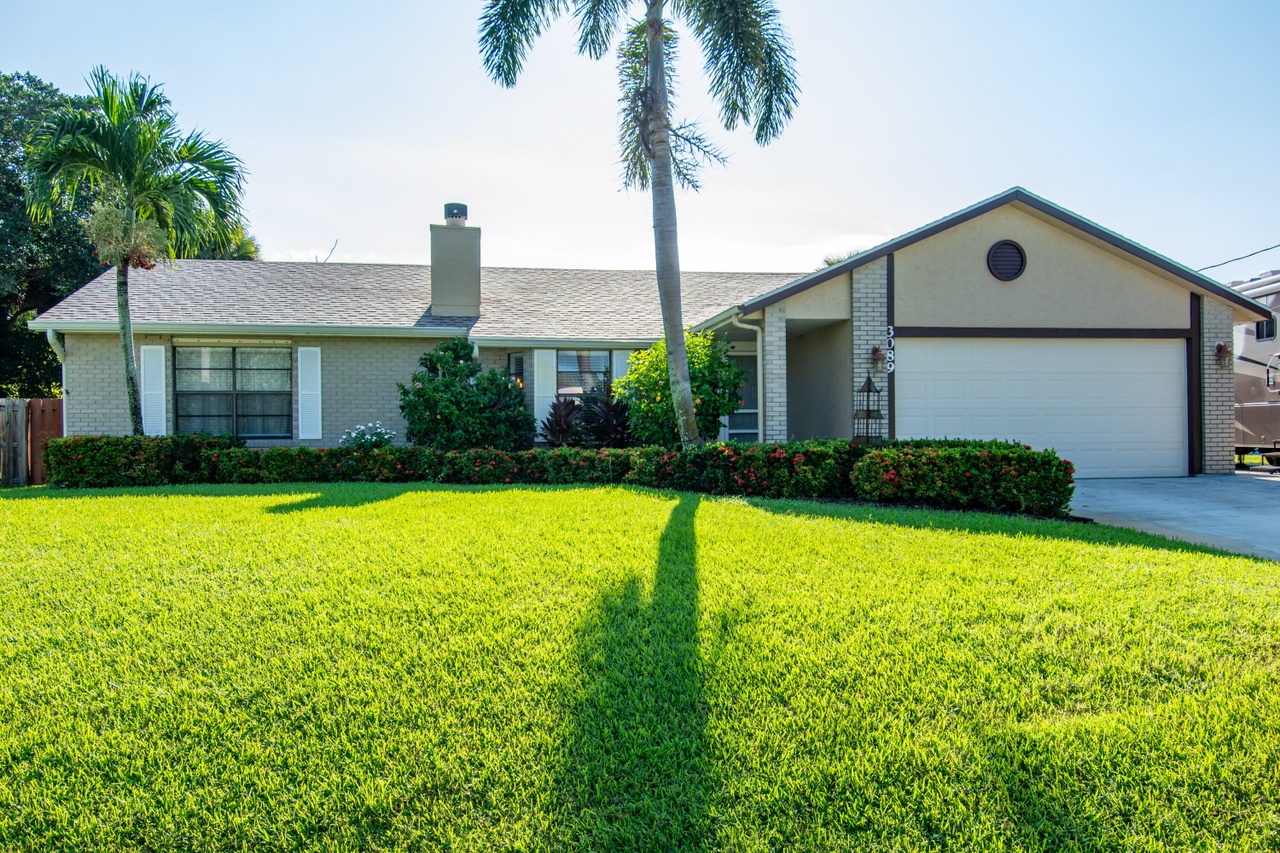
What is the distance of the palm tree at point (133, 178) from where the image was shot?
11312 millimetres

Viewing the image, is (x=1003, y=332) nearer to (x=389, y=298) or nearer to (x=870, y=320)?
(x=870, y=320)

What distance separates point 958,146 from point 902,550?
838 centimetres

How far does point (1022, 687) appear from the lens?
3.59 metres

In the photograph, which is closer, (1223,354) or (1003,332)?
(1003,332)

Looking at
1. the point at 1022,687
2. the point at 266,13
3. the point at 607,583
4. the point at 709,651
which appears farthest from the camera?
the point at 266,13

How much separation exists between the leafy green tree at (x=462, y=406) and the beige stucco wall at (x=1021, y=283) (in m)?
6.63

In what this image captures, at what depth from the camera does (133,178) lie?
11898mm

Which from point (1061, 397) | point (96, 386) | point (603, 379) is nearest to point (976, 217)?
point (1061, 397)

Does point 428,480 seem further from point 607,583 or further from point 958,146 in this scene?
point 958,146

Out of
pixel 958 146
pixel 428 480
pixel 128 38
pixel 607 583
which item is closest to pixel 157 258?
pixel 128 38

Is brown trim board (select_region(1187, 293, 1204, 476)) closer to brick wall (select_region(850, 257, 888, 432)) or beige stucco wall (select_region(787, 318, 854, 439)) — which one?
brick wall (select_region(850, 257, 888, 432))

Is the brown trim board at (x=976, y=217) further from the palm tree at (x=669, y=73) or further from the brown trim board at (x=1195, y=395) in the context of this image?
the palm tree at (x=669, y=73)

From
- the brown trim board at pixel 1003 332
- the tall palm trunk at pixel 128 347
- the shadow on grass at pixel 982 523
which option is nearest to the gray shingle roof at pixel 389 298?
the tall palm trunk at pixel 128 347

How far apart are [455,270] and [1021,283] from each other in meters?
10.7
